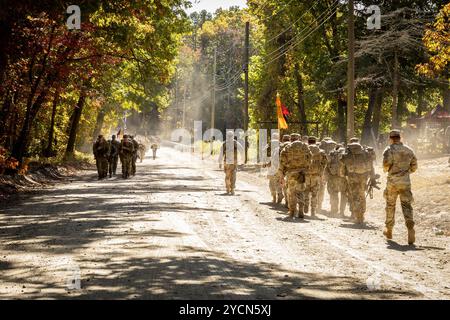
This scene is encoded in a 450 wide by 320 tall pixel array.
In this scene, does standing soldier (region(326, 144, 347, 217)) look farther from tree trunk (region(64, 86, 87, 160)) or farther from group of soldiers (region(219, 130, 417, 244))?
tree trunk (region(64, 86, 87, 160))

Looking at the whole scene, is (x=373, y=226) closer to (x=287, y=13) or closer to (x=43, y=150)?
(x=43, y=150)

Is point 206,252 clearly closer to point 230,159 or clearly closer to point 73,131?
Answer: point 230,159

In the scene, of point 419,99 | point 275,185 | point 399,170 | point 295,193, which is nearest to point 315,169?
point 295,193

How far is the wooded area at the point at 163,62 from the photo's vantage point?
21.1 metres

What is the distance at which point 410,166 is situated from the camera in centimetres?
1340

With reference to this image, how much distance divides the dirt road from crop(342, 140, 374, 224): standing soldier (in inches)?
22.8

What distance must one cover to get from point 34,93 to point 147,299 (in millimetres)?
20546

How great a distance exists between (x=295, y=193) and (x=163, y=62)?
16912 mm

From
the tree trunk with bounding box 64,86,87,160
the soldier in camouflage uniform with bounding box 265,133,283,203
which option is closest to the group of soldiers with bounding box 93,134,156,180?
the tree trunk with bounding box 64,86,87,160

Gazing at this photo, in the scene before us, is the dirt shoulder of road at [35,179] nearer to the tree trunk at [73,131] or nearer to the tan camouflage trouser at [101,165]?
the tan camouflage trouser at [101,165]

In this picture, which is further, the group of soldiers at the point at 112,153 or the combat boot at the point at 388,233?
the group of soldiers at the point at 112,153

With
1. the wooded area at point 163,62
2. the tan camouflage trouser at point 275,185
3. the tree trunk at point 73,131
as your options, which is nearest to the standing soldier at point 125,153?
the wooded area at point 163,62

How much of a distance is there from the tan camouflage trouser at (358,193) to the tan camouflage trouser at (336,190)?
1493 mm

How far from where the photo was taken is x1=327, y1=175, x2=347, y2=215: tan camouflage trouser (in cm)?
1850
